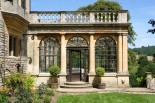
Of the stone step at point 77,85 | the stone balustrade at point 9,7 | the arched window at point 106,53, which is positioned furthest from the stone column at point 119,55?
the stone balustrade at point 9,7

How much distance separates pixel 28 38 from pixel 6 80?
7396 millimetres

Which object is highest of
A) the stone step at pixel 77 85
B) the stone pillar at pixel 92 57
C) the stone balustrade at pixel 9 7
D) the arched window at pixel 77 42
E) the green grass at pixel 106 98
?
the stone balustrade at pixel 9 7

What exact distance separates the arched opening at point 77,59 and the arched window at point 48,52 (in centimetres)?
90

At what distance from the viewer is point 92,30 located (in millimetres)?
21531

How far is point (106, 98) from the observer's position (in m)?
16.4

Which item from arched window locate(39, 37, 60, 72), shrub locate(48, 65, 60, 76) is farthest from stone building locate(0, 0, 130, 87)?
shrub locate(48, 65, 60, 76)

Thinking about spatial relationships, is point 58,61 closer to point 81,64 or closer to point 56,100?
point 81,64

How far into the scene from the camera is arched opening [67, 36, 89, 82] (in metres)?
22.1

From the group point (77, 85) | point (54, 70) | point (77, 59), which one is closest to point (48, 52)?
point (54, 70)

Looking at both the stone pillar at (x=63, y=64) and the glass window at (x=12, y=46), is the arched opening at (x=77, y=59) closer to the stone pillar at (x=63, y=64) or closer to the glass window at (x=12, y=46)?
the stone pillar at (x=63, y=64)

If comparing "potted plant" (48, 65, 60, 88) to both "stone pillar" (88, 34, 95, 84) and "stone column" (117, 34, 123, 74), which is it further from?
"stone column" (117, 34, 123, 74)

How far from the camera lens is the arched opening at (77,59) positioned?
22.1 metres

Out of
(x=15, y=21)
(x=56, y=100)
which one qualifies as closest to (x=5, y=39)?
(x=15, y=21)

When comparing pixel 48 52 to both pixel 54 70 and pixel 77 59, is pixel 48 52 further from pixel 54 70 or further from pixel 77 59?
pixel 77 59
